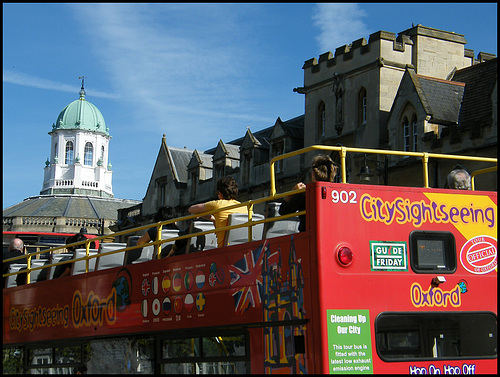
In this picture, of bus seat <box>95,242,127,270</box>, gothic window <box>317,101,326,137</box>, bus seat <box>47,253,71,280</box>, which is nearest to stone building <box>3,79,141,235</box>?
gothic window <box>317,101,326,137</box>

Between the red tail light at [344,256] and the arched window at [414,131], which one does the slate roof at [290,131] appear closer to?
the arched window at [414,131]

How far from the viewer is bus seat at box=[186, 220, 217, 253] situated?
9980mm

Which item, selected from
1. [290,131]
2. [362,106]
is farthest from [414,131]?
[290,131]

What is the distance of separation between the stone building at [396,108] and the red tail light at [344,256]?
25120mm

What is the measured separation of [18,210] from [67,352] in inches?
4164

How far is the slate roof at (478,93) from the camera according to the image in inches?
1475

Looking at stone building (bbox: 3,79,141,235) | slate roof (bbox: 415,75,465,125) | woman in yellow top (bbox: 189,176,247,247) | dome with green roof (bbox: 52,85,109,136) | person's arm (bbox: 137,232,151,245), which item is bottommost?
person's arm (bbox: 137,232,151,245)

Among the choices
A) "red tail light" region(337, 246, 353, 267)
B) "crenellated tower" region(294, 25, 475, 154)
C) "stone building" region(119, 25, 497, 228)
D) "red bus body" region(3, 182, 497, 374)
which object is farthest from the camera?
"crenellated tower" region(294, 25, 475, 154)

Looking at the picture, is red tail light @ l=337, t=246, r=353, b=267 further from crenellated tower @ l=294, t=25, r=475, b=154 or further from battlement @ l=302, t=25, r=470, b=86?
battlement @ l=302, t=25, r=470, b=86

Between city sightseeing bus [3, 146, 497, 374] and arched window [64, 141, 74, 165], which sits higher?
arched window [64, 141, 74, 165]

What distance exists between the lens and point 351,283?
802 cm

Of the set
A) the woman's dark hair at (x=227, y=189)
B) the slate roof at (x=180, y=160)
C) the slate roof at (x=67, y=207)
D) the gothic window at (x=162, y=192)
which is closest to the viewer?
the woman's dark hair at (x=227, y=189)

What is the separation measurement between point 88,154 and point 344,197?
124464 mm

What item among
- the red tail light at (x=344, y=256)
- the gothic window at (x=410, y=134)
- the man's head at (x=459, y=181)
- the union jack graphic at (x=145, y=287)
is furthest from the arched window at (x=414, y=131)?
the red tail light at (x=344, y=256)
